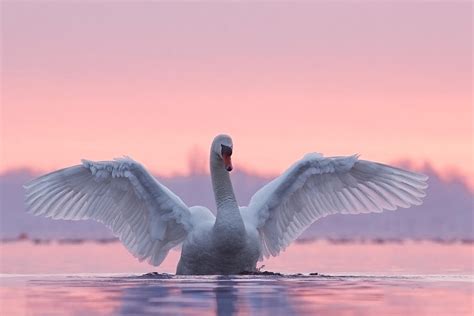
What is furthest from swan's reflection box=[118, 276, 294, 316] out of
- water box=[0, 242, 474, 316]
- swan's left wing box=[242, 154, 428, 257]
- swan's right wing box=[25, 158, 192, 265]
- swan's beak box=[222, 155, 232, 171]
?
swan's left wing box=[242, 154, 428, 257]

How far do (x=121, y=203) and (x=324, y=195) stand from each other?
11.1 ft

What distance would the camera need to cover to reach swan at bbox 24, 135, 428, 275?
20953 millimetres

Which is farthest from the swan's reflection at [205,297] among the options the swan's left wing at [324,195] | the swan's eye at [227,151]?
the swan's left wing at [324,195]

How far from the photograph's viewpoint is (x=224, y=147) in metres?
21.1

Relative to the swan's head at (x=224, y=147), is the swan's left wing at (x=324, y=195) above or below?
below

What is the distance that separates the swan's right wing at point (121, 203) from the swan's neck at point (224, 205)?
25.9 inches

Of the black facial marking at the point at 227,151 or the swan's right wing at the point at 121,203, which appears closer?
the black facial marking at the point at 227,151

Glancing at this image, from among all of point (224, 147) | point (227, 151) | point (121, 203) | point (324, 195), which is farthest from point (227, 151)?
point (324, 195)

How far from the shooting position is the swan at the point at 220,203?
20953mm

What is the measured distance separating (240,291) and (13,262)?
1336 cm

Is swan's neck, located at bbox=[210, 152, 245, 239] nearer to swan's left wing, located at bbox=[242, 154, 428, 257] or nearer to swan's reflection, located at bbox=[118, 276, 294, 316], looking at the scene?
swan's left wing, located at bbox=[242, 154, 428, 257]

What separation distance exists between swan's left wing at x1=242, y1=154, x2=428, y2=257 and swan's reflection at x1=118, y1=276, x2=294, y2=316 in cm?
242

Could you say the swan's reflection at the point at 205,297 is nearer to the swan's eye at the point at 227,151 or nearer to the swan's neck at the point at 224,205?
the swan's neck at the point at 224,205

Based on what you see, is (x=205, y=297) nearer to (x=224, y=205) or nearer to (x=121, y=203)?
(x=224, y=205)
